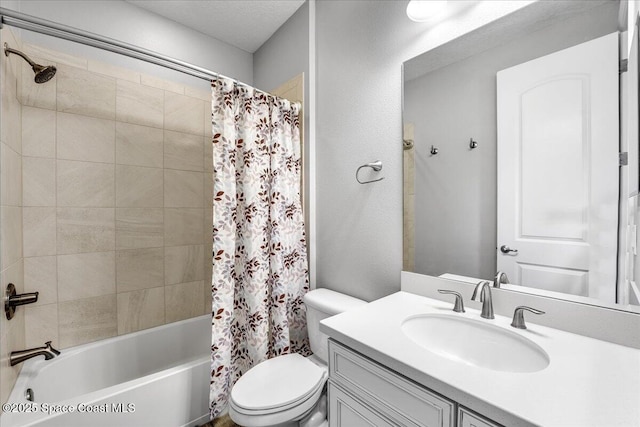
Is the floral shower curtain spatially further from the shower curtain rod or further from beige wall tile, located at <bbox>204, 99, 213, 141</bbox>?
beige wall tile, located at <bbox>204, 99, 213, 141</bbox>

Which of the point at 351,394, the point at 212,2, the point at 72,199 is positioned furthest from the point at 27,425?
the point at 212,2

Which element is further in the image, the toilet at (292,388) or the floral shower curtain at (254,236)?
the floral shower curtain at (254,236)

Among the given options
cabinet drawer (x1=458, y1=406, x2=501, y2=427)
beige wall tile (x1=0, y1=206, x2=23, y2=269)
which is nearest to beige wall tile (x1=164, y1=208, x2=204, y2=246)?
beige wall tile (x1=0, y1=206, x2=23, y2=269)

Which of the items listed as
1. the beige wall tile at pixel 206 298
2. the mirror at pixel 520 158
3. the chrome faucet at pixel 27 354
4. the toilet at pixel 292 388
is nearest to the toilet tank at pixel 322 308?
the toilet at pixel 292 388

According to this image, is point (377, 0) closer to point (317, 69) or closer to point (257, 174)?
point (317, 69)

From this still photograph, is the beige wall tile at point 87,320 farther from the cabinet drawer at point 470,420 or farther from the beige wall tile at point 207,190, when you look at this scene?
the cabinet drawer at point 470,420

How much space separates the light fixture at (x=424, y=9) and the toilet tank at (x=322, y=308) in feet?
4.47

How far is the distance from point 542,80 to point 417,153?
19.0 inches

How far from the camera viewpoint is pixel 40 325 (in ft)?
4.97

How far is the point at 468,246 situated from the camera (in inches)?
43.1

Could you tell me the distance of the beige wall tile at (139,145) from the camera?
69.5 inches

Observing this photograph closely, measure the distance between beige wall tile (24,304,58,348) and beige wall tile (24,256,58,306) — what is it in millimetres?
38

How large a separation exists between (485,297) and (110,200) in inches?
83.6

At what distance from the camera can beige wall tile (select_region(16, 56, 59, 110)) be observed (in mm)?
1458
